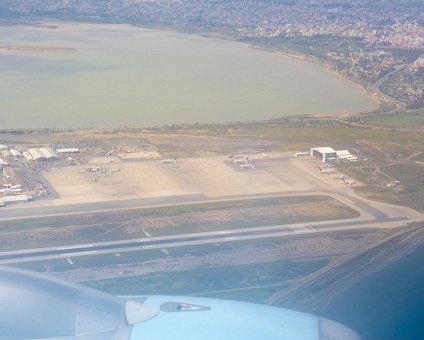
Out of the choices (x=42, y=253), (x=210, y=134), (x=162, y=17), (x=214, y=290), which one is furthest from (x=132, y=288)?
(x=162, y=17)

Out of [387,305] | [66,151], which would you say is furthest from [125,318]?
[66,151]

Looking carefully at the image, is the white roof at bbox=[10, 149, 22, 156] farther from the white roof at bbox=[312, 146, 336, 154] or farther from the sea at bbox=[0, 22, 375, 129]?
the white roof at bbox=[312, 146, 336, 154]

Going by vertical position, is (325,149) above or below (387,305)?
below

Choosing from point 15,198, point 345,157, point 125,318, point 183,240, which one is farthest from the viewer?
point 345,157

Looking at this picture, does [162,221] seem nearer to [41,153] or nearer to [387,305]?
[387,305]

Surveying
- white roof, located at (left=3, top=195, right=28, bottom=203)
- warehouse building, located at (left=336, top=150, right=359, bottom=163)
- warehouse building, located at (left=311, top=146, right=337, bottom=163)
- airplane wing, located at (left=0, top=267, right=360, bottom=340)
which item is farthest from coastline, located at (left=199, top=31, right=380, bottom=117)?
airplane wing, located at (left=0, top=267, right=360, bottom=340)

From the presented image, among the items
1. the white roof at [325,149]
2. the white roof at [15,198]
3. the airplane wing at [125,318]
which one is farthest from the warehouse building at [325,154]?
the airplane wing at [125,318]

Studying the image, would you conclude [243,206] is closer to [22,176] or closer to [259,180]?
[259,180]
